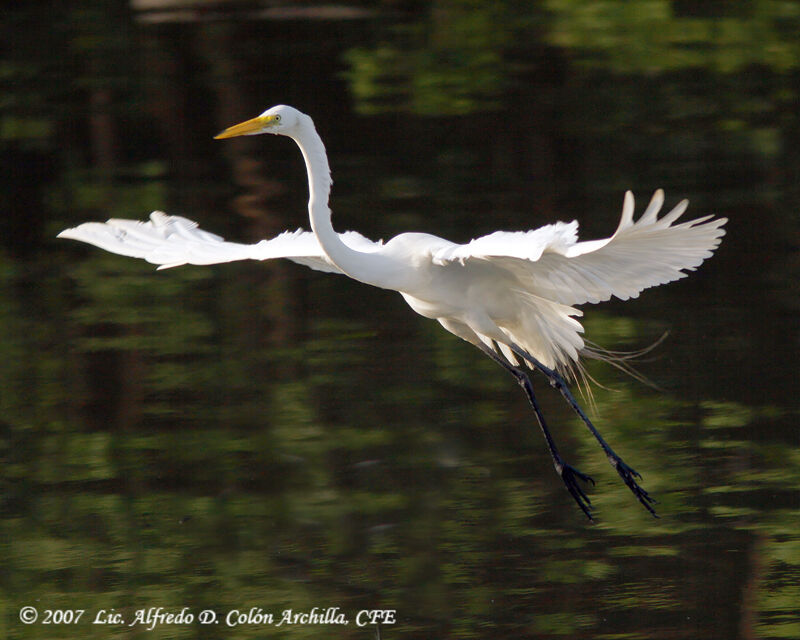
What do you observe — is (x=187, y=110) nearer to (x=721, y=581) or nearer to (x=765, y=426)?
(x=765, y=426)

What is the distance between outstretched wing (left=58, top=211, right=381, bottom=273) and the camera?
4.70m

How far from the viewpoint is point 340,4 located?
13.1 m

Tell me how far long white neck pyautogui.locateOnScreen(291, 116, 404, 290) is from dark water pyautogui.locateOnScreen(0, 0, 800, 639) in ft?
3.56

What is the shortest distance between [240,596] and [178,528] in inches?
23.6

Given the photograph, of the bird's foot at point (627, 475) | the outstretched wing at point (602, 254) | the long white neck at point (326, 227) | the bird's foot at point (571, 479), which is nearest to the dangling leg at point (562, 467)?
Result: the bird's foot at point (571, 479)

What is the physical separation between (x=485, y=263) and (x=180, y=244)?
113 centimetres

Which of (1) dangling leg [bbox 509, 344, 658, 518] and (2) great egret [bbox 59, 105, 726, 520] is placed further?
(1) dangling leg [bbox 509, 344, 658, 518]

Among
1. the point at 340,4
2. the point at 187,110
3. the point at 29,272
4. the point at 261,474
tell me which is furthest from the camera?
the point at 340,4

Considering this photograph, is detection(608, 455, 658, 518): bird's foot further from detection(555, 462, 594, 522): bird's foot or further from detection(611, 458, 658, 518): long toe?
detection(555, 462, 594, 522): bird's foot

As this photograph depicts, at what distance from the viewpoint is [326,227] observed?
4.39m

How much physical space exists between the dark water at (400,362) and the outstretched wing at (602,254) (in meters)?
1.11

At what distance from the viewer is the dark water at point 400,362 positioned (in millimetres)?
4785

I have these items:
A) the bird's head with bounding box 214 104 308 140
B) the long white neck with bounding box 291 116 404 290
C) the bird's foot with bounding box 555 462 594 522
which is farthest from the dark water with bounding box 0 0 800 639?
the bird's head with bounding box 214 104 308 140

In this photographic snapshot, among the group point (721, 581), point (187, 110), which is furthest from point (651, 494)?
point (187, 110)
